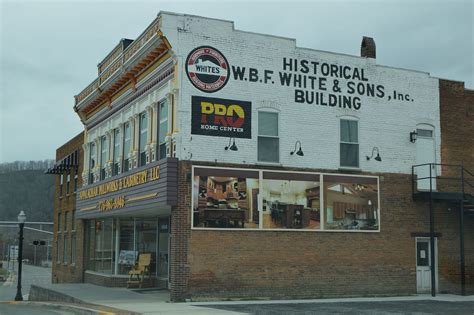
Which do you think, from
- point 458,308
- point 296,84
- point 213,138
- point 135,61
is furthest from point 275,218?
point 135,61

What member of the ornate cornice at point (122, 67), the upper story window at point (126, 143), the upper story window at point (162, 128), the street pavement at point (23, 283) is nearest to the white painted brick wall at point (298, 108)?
the ornate cornice at point (122, 67)

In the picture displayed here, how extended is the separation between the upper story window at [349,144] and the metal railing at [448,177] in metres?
2.60

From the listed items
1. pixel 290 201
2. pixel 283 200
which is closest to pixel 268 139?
pixel 283 200

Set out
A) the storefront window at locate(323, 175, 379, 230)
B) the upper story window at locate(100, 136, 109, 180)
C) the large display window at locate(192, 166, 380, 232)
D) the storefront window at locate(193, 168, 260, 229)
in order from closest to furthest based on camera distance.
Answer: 1. the storefront window at locate(193, 168, 260, 229)
2. the large display window at locate(192, 166, 380, 232)
3. the storefront window at locate(323, 175, 379, 230)
4. the upper story window at locate(100, 136, 109, 180)

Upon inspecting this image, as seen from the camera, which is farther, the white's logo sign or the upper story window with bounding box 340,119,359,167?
the upper story window with bounding box 340,119,359,167

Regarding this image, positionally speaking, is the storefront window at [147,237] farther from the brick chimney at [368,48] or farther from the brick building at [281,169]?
the brick chimney at [368,48]

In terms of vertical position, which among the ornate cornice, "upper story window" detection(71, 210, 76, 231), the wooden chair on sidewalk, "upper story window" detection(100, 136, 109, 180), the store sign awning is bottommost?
the wooden chair on sidewalk

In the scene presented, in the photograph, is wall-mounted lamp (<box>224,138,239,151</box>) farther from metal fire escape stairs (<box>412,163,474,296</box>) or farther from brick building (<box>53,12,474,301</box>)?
metal fire escape stairs (<box>412,163,474,296</box>)

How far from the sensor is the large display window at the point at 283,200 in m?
20.8

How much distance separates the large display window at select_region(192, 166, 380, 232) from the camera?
20.8 meters

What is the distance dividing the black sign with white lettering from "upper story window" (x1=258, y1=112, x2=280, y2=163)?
496 mm

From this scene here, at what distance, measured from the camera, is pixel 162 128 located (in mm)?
22547

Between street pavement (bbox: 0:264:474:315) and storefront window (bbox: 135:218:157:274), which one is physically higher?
storefront window (bbox: 135:218:157:274)

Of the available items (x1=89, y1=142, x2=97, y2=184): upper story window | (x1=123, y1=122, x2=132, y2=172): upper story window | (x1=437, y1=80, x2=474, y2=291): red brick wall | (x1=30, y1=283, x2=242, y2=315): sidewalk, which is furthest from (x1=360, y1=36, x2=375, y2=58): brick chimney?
(x1=89, y1=142, x2=97, y2=184): upper story window
